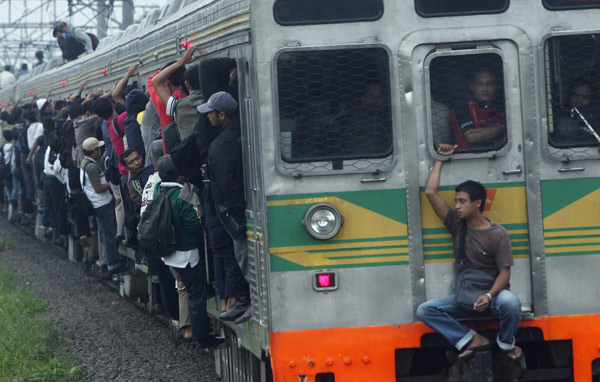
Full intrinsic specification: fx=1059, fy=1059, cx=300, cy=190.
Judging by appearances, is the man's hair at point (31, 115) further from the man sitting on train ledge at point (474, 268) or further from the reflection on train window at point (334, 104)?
the man sitting on train ledge at point (474, 268)

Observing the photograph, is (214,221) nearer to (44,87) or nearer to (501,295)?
(501,295)

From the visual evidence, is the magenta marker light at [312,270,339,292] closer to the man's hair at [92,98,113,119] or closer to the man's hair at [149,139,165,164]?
the man's hair at [149,139,165,164]

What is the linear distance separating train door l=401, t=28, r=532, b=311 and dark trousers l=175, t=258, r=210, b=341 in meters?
2.20

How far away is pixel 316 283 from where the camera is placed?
564 centimetres

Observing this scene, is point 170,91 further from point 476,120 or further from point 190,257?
point 476,120

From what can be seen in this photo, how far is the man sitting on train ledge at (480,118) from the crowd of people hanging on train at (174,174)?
1.32 meters

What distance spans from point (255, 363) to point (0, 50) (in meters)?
50.9

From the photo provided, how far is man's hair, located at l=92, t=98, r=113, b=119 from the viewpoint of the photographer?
10.1 m

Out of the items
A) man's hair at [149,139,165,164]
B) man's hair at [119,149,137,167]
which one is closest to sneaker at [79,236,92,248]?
man's hair at [119,149,137,167]

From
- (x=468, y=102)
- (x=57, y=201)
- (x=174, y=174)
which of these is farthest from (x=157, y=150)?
(x=57, y=201)

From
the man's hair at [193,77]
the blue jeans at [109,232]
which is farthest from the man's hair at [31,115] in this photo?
the man's hair at [193,77]

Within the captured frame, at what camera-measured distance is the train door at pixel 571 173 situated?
566 cm

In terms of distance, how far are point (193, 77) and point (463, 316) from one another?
253 cm

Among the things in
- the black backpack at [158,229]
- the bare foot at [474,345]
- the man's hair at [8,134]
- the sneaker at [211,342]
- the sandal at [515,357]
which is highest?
the man's hair at [8,134]
